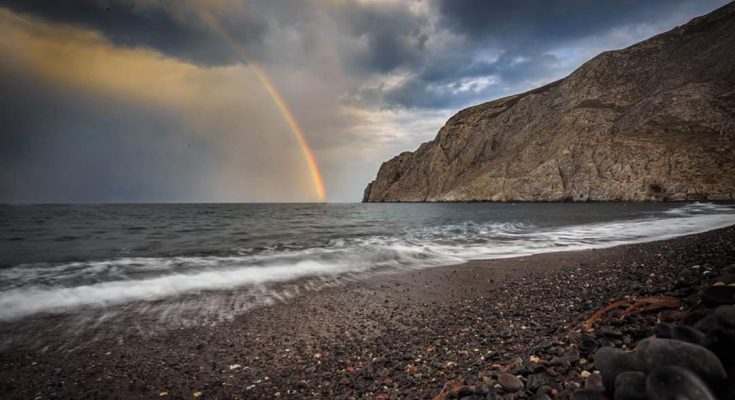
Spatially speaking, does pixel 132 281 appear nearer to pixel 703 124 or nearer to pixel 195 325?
pixel 195 325

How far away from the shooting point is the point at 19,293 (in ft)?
29.4

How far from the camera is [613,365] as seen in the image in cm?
236

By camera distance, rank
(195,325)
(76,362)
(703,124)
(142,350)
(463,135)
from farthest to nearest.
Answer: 1. (463,135)
2. (703,124)
3. (195,325)
4. (142,350)
5. (76,362)

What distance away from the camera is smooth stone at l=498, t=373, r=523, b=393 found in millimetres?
3146

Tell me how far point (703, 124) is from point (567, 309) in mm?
96735

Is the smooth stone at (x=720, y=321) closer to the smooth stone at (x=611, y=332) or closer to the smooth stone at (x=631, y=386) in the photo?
the smooth stone at (x=631, y=386)

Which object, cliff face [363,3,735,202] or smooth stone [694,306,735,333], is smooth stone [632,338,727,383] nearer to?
smooth stone [694,306,735,333]

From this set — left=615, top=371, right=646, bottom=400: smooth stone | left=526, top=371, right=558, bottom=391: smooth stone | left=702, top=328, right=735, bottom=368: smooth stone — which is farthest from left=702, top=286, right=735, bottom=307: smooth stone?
left=615, top=371, right=646, bottom=400: smooth stone

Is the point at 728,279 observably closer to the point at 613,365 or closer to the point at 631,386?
the point at 613,365

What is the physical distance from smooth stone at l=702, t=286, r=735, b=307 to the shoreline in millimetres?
691

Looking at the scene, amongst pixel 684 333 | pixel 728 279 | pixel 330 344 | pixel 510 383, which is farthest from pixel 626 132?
pixel 510 383

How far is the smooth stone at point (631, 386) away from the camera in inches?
78.6

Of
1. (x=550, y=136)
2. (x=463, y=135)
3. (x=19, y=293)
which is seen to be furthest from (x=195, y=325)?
(x=463, y=135)

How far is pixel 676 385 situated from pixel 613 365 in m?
0.54
